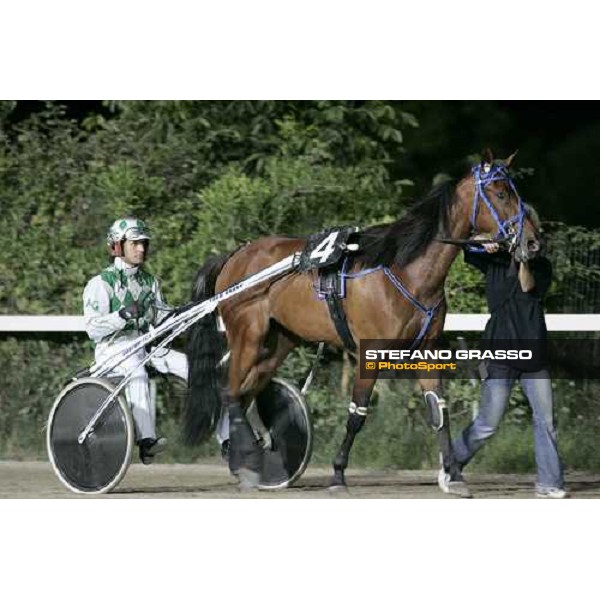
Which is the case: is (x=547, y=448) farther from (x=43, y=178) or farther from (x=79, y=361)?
(x=43, y=178)

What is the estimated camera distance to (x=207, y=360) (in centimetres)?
774

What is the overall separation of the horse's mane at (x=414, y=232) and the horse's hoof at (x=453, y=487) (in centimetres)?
108

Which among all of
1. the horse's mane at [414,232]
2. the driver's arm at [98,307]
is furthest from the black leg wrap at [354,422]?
the driver's arm at [98,307]

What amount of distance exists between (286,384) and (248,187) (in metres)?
1.93

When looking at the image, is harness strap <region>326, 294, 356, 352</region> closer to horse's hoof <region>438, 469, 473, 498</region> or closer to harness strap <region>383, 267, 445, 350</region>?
harness strap <region>383, 267, 445, 350</region>

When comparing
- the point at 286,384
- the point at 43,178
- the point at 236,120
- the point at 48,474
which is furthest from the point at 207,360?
the point at 236,120

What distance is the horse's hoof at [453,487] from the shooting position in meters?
7.07

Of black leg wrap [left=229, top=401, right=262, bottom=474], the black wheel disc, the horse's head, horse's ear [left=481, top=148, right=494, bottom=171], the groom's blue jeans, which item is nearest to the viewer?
the horse's head

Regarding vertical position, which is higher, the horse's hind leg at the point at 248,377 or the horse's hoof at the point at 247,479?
the horse's hind leg at the point at 248,377

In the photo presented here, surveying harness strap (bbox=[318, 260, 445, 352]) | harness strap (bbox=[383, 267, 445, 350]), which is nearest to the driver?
→ harness strap (bbox=[318, 260, 445, 352])

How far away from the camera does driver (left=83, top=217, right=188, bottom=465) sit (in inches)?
290

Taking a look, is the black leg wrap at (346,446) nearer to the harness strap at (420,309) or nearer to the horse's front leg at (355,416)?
the horse's front leg at (355,416)

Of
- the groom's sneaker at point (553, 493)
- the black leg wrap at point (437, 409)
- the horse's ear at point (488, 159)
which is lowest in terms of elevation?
A: the groom's sneaker at point (553, 493)

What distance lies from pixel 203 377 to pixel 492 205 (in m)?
1.86
